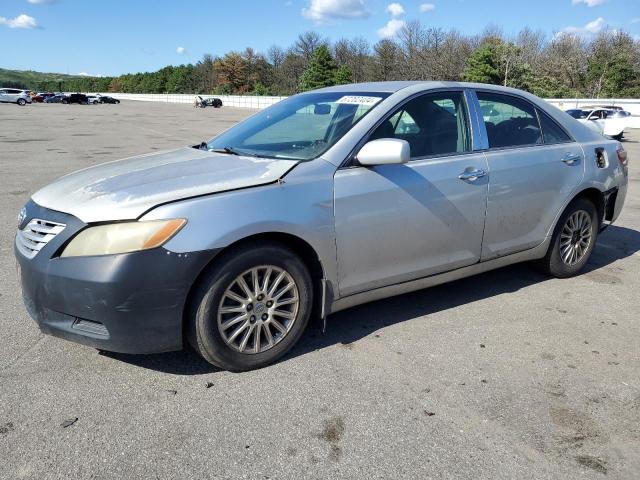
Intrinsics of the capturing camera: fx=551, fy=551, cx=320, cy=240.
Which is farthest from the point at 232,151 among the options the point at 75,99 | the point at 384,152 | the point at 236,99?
the point at 75,99

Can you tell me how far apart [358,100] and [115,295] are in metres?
2.15

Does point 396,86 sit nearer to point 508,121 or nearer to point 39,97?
point 508,121

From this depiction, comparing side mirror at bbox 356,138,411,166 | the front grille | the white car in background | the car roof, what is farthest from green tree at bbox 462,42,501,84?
the front grille

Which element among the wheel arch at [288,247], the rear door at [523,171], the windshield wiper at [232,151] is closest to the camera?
the wheel arch at [288,247]

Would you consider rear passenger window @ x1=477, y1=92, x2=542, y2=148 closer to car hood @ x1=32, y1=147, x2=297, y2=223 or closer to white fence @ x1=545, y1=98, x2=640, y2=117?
car hood @ x1=32, y1=147, x2=297, y2=223

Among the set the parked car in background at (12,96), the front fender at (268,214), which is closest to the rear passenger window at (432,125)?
the front fender at (268,214)

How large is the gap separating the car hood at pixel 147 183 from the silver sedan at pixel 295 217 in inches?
0.5

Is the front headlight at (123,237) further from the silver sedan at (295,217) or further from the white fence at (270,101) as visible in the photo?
the white fence at (270,101)

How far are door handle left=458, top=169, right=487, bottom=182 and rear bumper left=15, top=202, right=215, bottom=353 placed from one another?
6.47ft

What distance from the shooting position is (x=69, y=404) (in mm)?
2869

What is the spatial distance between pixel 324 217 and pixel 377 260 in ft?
1.74

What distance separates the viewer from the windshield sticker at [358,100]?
3.83m

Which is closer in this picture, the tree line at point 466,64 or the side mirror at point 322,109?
the side mirror at point 322,109

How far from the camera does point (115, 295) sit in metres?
2.79
